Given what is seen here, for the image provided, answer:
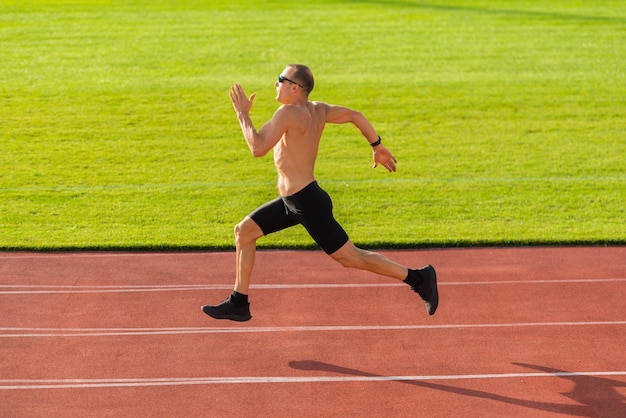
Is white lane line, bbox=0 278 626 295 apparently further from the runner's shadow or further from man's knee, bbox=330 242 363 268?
the runner's shadow

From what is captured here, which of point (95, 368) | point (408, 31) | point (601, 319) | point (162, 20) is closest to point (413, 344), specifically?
point (601, 319)

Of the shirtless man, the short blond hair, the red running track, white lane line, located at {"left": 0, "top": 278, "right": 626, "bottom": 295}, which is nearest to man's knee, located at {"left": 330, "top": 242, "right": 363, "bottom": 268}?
the shirtless man

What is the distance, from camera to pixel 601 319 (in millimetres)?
9922

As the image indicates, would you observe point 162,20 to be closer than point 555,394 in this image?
No

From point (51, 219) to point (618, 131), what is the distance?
9.28m

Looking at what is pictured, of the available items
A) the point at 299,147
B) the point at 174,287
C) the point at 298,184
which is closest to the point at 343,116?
the point at 299,147

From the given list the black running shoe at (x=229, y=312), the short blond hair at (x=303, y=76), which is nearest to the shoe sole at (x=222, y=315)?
the black running shoe at (x=229, y=312)

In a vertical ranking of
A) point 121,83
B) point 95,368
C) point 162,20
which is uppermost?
point 162,20

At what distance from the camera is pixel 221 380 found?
28.3ft

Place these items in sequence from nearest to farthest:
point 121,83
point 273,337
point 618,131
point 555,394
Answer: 1. point 555,394
2. point 273,337
3. point 618,131
4. point 121,83

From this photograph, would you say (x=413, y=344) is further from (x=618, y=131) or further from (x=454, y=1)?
(x=454, y=1)

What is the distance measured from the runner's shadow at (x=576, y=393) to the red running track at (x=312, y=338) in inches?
0.7

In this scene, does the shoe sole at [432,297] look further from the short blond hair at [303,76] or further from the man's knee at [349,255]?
the short blond hair at [303,76]

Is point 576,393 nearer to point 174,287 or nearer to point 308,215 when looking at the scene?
point 308,215
